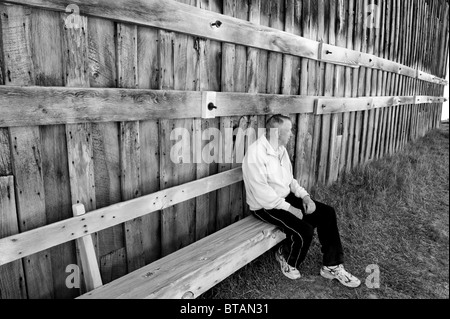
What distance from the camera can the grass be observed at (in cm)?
295

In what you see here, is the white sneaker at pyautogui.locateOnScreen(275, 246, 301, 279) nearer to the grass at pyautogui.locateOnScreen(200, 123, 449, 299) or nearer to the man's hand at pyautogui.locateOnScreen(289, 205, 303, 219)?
the grass at pyautogui.locateOnScreen(200, 123, 449, 299)

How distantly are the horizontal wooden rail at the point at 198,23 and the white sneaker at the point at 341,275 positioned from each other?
2.32m

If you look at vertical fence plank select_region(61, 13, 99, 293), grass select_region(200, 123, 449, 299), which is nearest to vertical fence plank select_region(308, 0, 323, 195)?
grass select_region(200, 123, 449, 299)

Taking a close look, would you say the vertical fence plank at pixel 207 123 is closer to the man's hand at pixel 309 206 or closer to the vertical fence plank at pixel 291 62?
the man's hand at pixel 309 206

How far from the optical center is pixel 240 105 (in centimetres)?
318

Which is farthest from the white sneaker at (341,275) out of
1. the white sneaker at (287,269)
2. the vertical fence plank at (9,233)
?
the vertical fence plank at (9,233)

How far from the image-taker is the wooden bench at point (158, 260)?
6.44 feet

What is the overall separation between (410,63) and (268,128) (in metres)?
6.44

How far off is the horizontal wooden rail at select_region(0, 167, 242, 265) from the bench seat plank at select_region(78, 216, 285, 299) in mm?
402

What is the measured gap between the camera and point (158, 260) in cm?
253

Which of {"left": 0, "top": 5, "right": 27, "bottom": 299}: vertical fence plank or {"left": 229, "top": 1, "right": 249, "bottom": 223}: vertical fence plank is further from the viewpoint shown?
{"left": 229, "top": 1, "right": 249, "bottom": 223}: vertical fence plank

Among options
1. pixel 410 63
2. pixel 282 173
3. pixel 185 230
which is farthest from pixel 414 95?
pixel 185 230

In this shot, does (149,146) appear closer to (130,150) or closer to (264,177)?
(130,150)

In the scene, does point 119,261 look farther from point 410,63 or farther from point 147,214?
point 410,63
